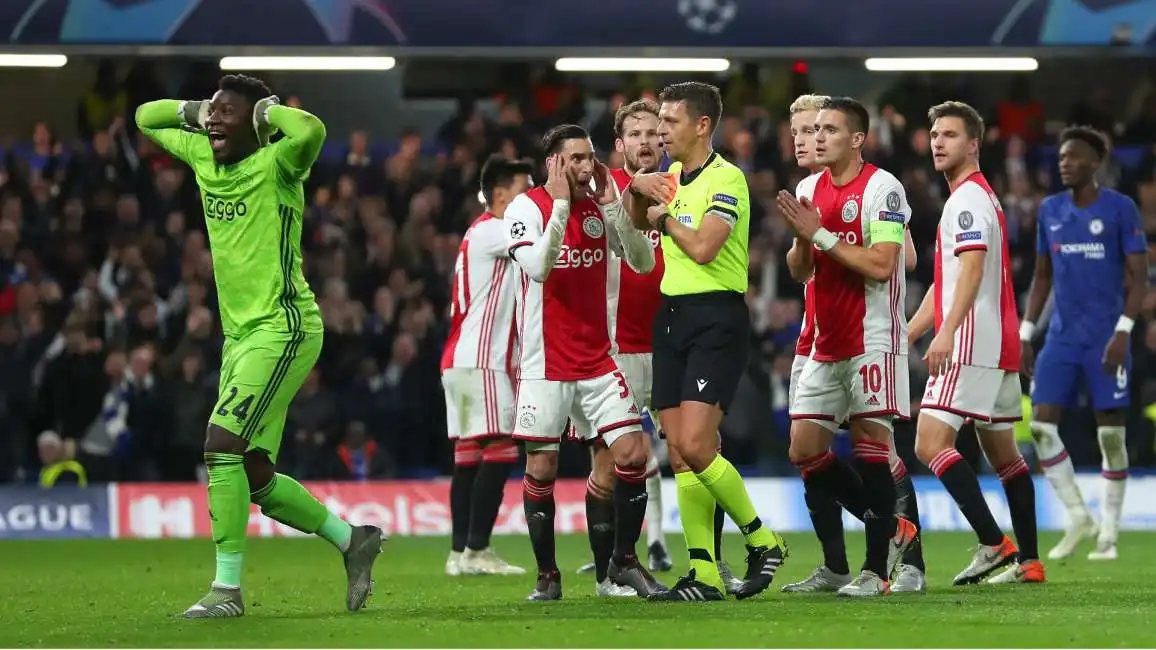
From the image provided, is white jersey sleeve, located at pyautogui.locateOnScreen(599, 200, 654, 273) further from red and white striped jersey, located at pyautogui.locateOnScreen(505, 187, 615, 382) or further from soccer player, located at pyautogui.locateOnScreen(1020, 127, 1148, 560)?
soccer player, located at pyautogui.locateOnScreen(1020, 127, 1148, 560)

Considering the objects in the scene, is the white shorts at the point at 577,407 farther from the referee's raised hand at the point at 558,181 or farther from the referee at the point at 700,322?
the referee's raised hand at the point at 558,181

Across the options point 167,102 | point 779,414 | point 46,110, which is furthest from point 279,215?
point 46,110

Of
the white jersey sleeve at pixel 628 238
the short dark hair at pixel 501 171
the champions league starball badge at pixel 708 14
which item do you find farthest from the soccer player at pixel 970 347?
the champions league starball badge at pixel 708 14

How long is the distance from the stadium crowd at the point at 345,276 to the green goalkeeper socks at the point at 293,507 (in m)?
8.84

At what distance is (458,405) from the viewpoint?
12.3m

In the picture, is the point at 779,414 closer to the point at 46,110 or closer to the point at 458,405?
the point at 458,405

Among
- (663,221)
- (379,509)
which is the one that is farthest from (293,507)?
(379,509)

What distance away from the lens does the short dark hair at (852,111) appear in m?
9.33

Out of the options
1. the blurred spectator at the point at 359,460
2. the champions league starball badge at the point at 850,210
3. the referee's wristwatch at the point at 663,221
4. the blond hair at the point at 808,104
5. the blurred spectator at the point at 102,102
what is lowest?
the blurred spectator at the point at 359,460

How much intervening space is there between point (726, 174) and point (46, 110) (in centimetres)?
1580

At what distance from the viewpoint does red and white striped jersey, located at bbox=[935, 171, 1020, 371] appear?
9812 mm

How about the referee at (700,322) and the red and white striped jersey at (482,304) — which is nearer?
the referee at (700,322)

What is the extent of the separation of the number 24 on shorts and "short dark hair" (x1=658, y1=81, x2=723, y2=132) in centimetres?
259

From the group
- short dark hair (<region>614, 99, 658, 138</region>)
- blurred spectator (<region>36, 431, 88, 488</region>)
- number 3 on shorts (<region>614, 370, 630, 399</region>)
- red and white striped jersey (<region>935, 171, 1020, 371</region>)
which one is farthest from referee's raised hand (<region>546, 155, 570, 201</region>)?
blurred spectator (<region>36, 431, 88, 488</region>)
